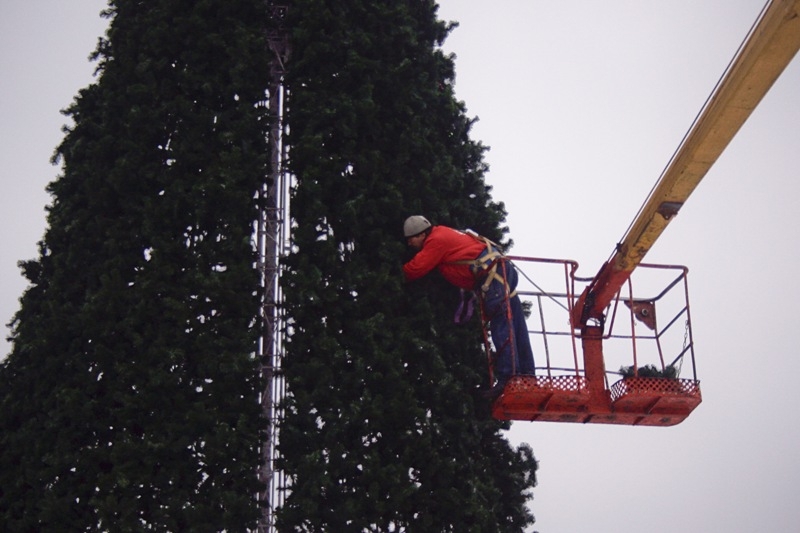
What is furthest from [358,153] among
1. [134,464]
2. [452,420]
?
[134,464]

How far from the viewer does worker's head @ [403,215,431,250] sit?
383 inches

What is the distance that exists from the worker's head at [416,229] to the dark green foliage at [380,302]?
0.52 ft

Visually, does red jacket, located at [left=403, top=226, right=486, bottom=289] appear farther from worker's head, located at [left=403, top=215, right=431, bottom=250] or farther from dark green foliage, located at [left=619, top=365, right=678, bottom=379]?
dark green foliage, located at [left=619, top=365, right=678, bottom=379]

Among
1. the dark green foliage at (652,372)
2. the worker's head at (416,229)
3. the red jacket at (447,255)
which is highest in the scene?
the worker's head at (416,229)

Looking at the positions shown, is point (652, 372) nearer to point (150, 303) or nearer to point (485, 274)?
point (485, 274)

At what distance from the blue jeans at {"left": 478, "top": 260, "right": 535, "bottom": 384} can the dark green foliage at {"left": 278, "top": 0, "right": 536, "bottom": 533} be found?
0.20 m

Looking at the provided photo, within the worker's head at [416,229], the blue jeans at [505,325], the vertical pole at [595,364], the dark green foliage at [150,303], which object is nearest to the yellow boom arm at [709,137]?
the vertical pole at [595,364]

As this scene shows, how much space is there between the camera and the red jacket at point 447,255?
9680 mm

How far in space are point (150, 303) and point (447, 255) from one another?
107 inches

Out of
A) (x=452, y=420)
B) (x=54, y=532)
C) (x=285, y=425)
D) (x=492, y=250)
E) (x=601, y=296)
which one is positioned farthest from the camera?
(x=601, y=296)

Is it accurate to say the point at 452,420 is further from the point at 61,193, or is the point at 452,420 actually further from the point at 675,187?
the point at 61,193

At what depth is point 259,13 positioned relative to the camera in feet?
33.7

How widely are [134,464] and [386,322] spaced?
2448 mm

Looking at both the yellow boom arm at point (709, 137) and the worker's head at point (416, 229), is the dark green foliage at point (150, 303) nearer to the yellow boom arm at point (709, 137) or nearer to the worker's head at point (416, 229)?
the worker's head at point (416, 229)
